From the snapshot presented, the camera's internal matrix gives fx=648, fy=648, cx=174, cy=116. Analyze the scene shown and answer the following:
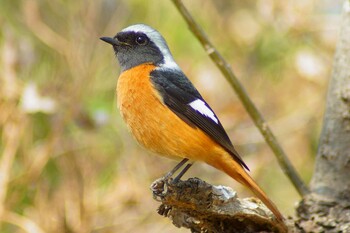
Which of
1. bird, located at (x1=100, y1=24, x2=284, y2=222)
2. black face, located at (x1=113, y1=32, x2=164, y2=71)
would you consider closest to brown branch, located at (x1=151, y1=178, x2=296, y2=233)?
bird, located at (x1=100, y1=24, x2=284, y2=222)

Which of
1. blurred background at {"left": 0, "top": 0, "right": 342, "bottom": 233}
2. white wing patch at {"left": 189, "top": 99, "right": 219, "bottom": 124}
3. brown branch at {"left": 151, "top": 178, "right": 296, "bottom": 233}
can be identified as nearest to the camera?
brown branch at {"left": 151, "top": 178, "right": 296, "bottom": 233}

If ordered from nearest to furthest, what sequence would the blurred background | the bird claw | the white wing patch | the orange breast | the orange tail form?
the bird claw → the orange tail → the orange breast → the white wing patch → the blurred background

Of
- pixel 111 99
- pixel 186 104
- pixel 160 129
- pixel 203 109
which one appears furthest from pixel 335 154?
pixel 111 99

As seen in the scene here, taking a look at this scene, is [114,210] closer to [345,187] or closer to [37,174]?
[37,174]

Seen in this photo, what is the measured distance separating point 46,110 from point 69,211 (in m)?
0.80

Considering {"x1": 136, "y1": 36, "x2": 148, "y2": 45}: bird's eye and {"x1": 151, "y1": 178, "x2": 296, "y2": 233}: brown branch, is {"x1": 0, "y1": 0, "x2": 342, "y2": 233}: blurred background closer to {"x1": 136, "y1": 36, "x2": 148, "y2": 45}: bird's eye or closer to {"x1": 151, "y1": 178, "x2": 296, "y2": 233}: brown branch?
{"x1": 136, "y1": 36, "x2": 148, "y2": 45}: bird's eye

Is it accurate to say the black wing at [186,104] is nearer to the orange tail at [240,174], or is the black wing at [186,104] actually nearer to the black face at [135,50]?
the orange tail at [240,174]

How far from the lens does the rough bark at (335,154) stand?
3650mm

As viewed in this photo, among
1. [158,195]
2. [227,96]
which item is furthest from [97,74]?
[158,195]

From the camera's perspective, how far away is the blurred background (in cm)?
501

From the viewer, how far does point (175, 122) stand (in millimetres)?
3676

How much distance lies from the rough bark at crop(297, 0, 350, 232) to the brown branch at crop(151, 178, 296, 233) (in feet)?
0.92

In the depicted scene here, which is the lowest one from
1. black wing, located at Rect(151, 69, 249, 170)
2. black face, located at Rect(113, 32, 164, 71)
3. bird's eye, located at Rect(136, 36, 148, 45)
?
black wing, located at Rect(151, 69, 249, 170)

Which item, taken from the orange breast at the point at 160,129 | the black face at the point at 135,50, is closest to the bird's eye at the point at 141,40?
the black face at the point at 135,50
